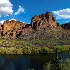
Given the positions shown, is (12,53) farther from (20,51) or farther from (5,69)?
(5,69)

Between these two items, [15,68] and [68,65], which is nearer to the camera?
[68,65]

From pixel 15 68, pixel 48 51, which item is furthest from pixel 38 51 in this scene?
pixel 15 68

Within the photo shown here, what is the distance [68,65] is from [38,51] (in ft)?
413

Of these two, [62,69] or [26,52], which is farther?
[26,52]

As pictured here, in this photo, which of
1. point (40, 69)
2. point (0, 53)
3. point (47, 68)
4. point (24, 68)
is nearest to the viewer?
point (47, 68)

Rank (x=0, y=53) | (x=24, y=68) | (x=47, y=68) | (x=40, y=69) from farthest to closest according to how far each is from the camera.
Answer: (x=0, y=53) → (x=24, y=68) → (x=40, y=69) → (x=47, y=68)

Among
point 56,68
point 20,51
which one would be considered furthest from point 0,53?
point 56,68

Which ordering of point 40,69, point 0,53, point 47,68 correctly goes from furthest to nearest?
1. point 0,53
2. point 40,69
3. point 47,68

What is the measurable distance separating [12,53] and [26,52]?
11.1 metres

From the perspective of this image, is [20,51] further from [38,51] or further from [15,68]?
[15,68]

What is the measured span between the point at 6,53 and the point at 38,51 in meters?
25.2

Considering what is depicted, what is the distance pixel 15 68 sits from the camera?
102 meters

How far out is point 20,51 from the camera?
178375 millimetres

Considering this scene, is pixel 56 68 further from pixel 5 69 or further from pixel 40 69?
pixel 5 69
